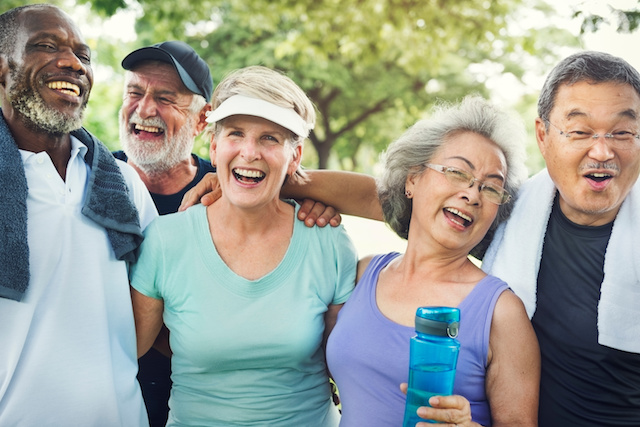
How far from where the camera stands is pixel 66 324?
2.06 metres

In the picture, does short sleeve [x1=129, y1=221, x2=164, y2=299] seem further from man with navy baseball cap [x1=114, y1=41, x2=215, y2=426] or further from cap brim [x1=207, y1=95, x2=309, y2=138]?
man with navy baseball cap [x1=114, y1=41, x2=215, y2=426]

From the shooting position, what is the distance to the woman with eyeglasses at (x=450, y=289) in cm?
197

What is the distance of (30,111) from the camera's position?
2137 mm

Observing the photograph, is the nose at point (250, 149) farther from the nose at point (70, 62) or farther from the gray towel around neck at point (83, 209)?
the nose at point (70, 62)

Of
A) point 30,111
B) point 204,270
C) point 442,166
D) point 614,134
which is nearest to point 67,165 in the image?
point 30,111

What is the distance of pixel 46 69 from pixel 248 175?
82 cm

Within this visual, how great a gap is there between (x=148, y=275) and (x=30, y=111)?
0.74 metres

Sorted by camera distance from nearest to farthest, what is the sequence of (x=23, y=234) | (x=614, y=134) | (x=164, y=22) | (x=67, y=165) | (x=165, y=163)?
(x=23, y=234) → (x=614, y=134) → (x=67, y=165) → (x=165, y=163) → (x=164, y=22)

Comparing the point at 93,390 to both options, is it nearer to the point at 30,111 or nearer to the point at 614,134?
the point at 30,111

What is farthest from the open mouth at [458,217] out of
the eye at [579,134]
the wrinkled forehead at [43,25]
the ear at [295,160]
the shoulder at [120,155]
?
the shoulder at [120,155]

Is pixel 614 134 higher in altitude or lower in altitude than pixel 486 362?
higher

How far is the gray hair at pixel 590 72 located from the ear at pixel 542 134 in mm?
41

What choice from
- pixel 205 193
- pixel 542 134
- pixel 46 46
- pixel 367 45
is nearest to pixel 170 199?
pixel 205 193

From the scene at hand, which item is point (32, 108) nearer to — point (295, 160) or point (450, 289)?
point (295, 160)
